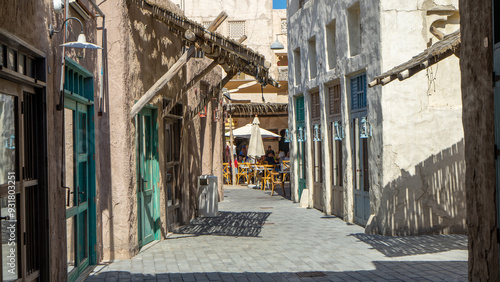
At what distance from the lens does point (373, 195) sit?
11.8m

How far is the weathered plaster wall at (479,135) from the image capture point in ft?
16.9

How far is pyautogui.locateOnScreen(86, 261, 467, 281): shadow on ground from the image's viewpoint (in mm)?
7750

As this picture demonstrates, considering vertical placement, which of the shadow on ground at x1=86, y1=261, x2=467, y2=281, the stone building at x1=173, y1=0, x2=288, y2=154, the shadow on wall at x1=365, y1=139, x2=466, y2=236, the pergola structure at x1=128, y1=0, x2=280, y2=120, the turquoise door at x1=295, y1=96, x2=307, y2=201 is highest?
the stone building at x1=173, y1=0, x2=288, y2=154

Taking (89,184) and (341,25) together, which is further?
(341,25)

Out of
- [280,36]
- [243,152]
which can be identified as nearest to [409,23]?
[243,152]

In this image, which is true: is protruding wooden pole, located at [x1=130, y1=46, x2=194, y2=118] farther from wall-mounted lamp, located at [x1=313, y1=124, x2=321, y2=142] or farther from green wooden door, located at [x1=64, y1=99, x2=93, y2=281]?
wall-mounted lamp, located at [x1=313, y1=124, x2=321, y2=142]

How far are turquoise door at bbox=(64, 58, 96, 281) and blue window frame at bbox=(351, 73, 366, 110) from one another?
5955mm

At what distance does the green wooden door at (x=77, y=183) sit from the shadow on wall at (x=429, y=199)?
5396 millimetres

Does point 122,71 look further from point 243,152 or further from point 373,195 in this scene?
point 243,152

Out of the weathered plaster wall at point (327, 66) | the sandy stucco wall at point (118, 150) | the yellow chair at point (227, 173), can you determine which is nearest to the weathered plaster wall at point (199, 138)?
the weathered plaster wall at point (327, 66)

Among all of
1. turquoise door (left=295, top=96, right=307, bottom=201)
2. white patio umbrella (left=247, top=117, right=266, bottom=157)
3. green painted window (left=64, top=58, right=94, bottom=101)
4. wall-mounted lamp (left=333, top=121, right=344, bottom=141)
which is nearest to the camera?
green painted window (left=64, top=58, right=94, bottom=101)

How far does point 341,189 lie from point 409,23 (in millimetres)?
4478

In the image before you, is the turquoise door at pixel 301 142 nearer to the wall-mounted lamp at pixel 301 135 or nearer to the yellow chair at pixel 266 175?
the wall-mounted lamp at pixel 301 135

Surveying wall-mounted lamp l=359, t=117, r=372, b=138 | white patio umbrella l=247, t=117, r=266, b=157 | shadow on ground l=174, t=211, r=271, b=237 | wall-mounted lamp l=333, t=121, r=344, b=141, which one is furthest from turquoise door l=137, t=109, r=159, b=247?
white patio umbrella l=247, t=117, r=266, b=157
